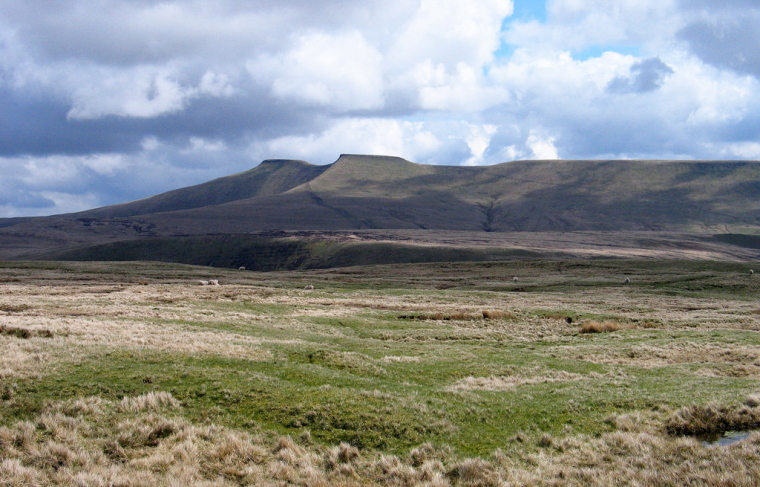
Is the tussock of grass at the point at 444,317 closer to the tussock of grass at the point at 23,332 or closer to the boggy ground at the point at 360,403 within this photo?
the boggy ground at the point at 360,403

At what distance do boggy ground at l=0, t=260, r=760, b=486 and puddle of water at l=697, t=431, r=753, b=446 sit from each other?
35 centimetres

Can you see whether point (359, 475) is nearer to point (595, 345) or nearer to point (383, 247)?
point (595, 345)

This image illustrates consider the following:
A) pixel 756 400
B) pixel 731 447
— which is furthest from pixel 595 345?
pixel 731 447

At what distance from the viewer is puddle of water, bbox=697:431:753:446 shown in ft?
42.9

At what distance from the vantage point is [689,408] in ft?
48.9

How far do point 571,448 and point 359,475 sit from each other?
17.3 feet

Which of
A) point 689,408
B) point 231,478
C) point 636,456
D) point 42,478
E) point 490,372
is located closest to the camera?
point 42,478

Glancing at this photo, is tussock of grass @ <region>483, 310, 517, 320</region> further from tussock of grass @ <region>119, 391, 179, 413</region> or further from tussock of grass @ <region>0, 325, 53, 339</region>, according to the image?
tussock of grass @ <region>119, 391, 179, 413</region>

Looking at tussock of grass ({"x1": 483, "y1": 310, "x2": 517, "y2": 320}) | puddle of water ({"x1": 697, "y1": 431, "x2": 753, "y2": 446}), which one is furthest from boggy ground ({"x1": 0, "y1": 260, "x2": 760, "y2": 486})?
tussock of grass ({"x1": 483, "y1": 310, "x2": 517, "y2": 320})

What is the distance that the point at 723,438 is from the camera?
44.1 ft

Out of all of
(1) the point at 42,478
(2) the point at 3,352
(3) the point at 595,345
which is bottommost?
(3) the point at 595,345

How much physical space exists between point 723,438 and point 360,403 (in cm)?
927

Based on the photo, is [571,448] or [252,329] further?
[252,329]

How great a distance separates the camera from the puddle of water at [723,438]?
42.9 feet
